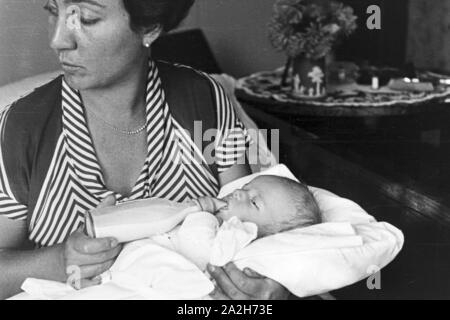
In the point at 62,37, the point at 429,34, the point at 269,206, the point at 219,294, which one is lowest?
the point at 219,294

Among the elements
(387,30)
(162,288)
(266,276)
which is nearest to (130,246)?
(162,288)

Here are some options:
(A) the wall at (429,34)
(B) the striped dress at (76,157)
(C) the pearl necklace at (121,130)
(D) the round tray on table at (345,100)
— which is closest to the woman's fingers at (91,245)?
(B) the striped dress at (76,157)

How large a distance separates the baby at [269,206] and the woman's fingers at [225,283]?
3.9 inches

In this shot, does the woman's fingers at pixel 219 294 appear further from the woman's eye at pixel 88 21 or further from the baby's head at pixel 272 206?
the woman's eye at pixel 88 21

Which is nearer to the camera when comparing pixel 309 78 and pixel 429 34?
pixel 309 78

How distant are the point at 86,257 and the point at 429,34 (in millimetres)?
1590

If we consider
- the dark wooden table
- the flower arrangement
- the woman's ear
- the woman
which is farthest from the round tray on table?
the woman's ear

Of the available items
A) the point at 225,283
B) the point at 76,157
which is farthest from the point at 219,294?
the point at 76,157

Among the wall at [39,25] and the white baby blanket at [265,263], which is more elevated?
Answer: the wall at [39,25]

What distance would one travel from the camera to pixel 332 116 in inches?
62.0

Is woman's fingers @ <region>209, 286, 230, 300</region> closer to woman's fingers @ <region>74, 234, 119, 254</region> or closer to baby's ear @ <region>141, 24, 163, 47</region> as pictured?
woman's fingers @ <region>74, 234, 119, 254</region>

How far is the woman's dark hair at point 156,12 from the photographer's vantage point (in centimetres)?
103

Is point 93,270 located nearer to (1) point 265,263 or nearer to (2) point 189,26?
(1) point 265,263

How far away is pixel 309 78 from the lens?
67.5 inches
